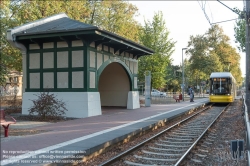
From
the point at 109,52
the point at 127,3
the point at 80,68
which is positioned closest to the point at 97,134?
the point at 80,68

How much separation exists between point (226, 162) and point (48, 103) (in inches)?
397

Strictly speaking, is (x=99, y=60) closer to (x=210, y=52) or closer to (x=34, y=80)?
(x=34, y=80)

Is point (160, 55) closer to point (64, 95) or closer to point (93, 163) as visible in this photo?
point (64, 95)

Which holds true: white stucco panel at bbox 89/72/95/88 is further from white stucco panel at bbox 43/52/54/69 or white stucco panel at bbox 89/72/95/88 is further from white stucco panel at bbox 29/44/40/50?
white stucco panel at bbox 29/44/40/50

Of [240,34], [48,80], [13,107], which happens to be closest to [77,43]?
[48,80]

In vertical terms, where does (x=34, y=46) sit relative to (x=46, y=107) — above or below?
above

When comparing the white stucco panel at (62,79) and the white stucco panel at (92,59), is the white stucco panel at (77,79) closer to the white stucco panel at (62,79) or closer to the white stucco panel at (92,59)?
the white stucco panel at (62,79)

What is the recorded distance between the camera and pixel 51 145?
339 inches

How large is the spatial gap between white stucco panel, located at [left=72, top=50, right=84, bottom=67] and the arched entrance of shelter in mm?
6051

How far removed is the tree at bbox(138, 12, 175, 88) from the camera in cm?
3488

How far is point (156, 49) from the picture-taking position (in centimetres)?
3588

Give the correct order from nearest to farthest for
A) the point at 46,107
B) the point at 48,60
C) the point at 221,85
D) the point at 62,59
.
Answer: the point at 46,107 < the point at 62,59 < the point at 48,60 < the point at 221,85

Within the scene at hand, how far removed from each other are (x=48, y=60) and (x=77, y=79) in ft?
7.47

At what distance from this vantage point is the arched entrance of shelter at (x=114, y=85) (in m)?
23.1
